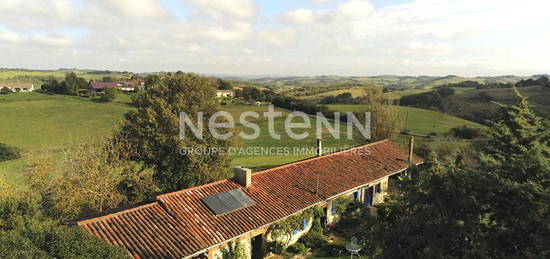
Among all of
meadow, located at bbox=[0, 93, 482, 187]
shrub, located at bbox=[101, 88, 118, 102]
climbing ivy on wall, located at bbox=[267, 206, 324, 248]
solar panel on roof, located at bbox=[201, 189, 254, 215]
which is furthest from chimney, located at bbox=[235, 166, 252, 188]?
shrub, located at bbox=[101, 88, 118, 102]

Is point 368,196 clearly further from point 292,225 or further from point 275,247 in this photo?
point 275,247

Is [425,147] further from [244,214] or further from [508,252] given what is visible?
[508,252]

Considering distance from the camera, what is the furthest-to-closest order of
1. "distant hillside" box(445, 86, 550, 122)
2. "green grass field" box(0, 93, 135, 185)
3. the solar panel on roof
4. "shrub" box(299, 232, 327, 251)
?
"distant hillside" box(445, 86, 550, 122) < "green grass field" box(0, 93, 135, 185) < "shrub" box(299, 232, 327, 251) < the solar panel on roof

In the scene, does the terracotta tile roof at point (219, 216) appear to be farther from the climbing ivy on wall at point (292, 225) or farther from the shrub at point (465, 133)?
the shrub at point (465, 133)

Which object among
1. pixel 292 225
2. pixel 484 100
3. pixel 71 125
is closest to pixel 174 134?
pixel 292 225

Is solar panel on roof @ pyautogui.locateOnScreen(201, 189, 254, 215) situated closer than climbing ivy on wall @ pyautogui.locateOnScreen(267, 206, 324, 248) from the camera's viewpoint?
Yes

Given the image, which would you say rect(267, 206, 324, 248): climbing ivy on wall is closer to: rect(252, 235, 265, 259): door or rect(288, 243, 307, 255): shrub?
rect(288, 243, 307, 255): shrub

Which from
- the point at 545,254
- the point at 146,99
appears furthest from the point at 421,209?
the point at 146,99
